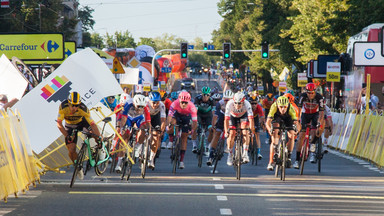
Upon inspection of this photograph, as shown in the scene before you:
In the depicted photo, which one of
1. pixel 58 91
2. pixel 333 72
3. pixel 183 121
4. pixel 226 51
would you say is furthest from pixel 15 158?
pixel 226 51

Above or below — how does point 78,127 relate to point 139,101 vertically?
below

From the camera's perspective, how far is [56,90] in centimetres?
1592

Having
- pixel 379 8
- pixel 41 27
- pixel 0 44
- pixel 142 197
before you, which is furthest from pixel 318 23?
pixel 142 197

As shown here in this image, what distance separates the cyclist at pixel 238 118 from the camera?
1764cm

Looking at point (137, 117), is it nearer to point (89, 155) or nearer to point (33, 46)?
point (89, 155)

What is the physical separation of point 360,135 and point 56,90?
1133 cm

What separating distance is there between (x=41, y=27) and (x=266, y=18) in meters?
28.7

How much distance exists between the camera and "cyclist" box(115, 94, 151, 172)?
17547 mm

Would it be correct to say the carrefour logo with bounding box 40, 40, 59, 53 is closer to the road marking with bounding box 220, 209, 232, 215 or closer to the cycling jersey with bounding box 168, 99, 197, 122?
the cycling jersey with bounding box 168, 99, 197, 122

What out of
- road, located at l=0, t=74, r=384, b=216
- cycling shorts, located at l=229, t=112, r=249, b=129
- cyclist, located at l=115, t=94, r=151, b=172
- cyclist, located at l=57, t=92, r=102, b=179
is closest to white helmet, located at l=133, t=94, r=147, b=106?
cyclist, located at l=115, t=94, r=151, b=172

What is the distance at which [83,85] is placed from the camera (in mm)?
16297

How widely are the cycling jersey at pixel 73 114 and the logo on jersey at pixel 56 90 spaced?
0.77m

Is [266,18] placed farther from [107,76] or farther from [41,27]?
[107,76]

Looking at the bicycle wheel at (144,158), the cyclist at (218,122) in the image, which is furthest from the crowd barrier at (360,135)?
the bicycle wheel at (144,158)
